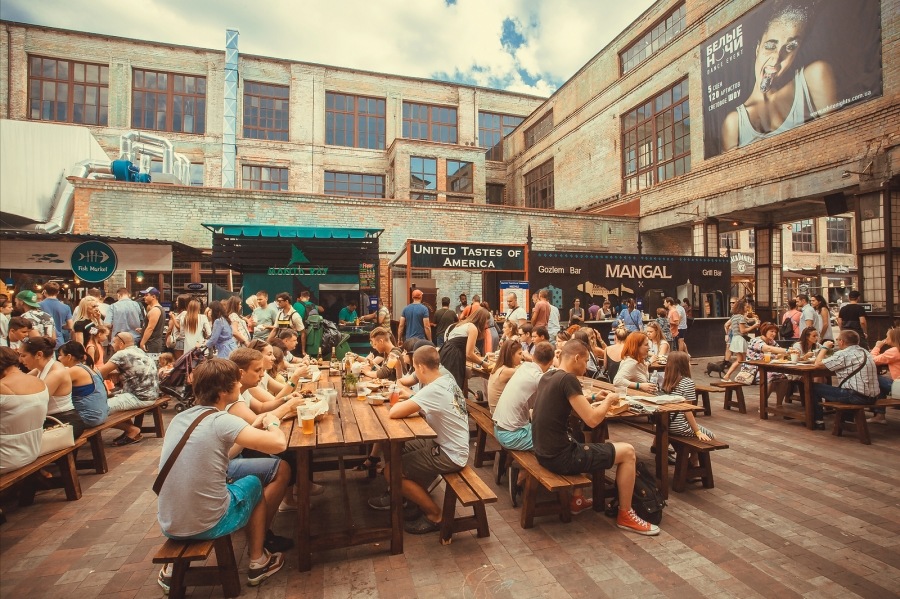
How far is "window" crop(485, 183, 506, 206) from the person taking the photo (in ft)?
96.9

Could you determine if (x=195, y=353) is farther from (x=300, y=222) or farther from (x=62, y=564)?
(x=300, y=222)

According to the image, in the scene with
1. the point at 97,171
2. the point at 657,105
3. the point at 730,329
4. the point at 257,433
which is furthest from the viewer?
the point at 657,105

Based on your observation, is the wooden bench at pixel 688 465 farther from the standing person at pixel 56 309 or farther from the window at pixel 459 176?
the window at pixel 459 176

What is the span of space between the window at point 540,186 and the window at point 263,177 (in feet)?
47.6

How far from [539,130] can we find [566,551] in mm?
27133

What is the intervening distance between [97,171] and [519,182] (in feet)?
70.9

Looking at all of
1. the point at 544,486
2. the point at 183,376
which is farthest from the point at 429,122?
the point at 544,486

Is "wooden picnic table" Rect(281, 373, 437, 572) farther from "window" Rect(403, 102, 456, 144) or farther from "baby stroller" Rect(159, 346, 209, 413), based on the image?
"window" Rect(403, 102, 456, 144)

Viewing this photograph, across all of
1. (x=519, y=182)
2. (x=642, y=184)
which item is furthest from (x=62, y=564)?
(x=519, y=182)

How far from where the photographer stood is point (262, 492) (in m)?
3.00

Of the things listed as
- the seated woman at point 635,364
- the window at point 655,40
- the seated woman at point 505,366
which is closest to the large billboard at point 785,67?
the window at point 655,40

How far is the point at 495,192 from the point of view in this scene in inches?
1174

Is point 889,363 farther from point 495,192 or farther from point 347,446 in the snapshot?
point 495,192

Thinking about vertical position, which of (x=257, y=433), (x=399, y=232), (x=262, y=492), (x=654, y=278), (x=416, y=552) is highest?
(x=399, y=232)
